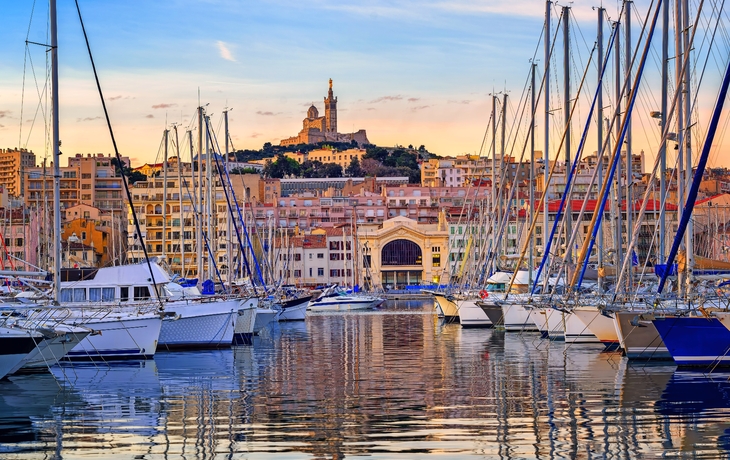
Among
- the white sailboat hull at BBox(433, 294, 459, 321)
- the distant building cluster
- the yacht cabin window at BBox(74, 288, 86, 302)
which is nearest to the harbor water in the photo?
the yacht cabin window at BBox(74, 288, 86, 302)

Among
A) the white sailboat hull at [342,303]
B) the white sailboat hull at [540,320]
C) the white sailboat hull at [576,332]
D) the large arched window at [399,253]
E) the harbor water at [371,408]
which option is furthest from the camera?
the large arched window at [399,253]

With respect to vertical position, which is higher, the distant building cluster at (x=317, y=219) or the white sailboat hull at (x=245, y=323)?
the distant building cluster at (x=317, y=219)

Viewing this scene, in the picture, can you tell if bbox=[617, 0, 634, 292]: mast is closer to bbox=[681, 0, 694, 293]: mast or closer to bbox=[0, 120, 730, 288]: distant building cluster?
bbox=[681, 0, 694, 293]: mast

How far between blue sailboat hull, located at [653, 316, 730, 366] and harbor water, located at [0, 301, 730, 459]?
75 centimetres

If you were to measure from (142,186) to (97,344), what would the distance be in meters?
113

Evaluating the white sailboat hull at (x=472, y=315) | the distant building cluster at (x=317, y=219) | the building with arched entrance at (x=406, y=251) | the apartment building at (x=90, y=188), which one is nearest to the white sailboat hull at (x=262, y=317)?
the white sailboat hull at (x=472, y=315)

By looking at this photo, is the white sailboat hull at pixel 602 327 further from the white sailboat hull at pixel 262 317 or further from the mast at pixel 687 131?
the white sailboat hull at pixel 262 317

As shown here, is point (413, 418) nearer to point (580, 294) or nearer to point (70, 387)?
point (70, 387)

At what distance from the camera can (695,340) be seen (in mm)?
28844

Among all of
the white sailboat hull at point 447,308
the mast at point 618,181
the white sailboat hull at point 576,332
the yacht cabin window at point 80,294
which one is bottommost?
the white sailboat hull at point 447,308

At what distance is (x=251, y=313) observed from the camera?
45.0 m

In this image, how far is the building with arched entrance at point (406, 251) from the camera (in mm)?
152750

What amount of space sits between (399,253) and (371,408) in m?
132

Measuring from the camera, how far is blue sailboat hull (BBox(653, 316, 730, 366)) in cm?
2814
